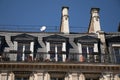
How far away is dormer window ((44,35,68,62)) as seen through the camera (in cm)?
3244

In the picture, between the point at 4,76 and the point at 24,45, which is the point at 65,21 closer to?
the point at 24,45

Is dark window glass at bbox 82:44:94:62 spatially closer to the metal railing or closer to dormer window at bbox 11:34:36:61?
the metal railing

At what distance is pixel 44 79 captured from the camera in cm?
3111

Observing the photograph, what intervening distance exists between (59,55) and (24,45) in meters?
3.19

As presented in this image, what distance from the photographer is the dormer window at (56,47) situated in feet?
106

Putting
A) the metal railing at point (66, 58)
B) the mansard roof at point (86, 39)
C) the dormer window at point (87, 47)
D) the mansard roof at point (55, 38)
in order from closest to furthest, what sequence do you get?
the metal railing at point (66, 58), the dormer window at point (87, 47), the mansard roof at point (55, 38), the mansard roof at point (86, 39)

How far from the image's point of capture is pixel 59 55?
107 ft

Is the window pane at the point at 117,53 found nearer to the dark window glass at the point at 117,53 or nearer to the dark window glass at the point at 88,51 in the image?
the dark window glass at the point at 117,53

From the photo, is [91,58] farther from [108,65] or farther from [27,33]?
[27,33]

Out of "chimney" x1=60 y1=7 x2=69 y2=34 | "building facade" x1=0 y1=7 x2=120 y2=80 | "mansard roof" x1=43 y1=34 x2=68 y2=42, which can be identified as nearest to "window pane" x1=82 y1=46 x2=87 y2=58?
"building facade" x1=0 y1=7 x2=120 y2=80

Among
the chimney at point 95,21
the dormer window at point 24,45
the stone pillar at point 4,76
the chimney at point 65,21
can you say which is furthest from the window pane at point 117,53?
the stone pillar at point 4,76

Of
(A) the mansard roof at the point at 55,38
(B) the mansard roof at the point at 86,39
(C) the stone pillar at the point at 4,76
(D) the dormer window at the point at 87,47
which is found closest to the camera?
(C) the stone pillar at the point at 4,76

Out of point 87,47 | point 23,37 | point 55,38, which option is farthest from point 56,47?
point 23,37

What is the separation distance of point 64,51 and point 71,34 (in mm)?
3222
